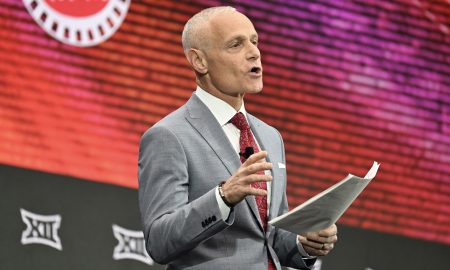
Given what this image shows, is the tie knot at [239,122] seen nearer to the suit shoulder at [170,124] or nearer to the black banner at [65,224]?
the suit shoulder at [170,124]

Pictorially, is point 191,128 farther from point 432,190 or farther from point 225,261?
point 432,190

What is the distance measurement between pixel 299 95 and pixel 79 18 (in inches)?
44.0

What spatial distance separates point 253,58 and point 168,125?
0.32 metres

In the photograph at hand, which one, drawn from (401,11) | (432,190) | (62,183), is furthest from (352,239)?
(62,183)

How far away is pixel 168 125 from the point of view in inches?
89.1

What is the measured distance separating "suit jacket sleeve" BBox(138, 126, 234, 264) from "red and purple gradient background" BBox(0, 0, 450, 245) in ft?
3.98

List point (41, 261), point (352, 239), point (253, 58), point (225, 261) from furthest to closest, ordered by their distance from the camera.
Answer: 1. point (352, 239)
2. point (41, 261)
3. point (253, 58)
4. point (225, 261)

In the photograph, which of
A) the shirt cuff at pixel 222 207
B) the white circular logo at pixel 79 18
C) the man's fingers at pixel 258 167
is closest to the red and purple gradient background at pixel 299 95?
the white circular logo at pixel 79 18

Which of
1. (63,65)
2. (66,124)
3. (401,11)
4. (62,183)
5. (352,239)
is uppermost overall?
(401,11)

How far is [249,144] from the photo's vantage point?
2.35 m

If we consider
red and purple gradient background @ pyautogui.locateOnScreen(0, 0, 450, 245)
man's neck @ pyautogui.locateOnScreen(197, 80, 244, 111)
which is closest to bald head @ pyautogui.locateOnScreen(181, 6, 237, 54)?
man's neck @ pyautogui.locateOnScreen(197, 80, 244, 111)

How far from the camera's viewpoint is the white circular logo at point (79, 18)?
339 centimetres

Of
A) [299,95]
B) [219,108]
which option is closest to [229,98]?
[219,108]

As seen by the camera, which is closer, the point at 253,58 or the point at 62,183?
the point at 253,58
